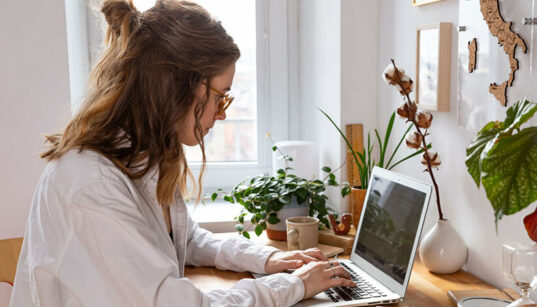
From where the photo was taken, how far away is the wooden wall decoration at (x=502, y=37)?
1.24 meters

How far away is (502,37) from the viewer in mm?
1275

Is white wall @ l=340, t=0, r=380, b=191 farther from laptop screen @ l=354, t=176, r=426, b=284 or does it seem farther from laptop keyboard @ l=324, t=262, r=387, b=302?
laptop keyboard @ l=324, t=262, r=387, b=302

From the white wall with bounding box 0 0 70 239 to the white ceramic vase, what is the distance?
1.32 metres

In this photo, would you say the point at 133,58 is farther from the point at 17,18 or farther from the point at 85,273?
the point at 17,18

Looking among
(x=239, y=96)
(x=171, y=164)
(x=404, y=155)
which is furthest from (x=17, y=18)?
(x=404, y=155)

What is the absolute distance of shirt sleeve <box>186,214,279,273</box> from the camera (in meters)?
1.54

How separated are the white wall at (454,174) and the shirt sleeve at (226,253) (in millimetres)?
517

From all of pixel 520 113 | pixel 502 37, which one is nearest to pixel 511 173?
pixel 520 113

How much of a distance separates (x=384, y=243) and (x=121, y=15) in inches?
33.5

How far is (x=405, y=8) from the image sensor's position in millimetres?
1819

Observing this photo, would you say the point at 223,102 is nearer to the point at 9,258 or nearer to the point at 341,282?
the point at 341,282

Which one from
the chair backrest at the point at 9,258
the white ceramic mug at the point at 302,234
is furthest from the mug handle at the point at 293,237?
the chair backrest at the point at 9,258

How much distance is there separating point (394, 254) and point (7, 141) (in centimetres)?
145

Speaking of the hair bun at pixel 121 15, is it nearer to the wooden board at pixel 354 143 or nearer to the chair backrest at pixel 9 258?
the chair backrest at pixel 9 258
